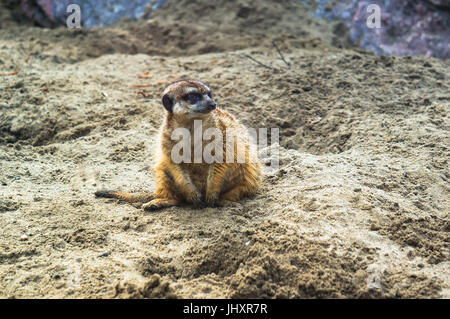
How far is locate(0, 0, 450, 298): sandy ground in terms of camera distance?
2355mm

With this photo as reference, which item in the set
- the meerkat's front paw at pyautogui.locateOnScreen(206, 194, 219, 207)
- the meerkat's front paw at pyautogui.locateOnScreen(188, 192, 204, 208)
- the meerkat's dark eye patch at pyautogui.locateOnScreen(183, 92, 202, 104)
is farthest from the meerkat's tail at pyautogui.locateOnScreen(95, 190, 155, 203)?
the meerkat's dark eye patch at pyautogui.locateOnScreen(183, 92, 202, 104)

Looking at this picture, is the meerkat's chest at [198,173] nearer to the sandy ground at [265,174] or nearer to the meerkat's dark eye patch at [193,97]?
the sandy ground at [265,174]

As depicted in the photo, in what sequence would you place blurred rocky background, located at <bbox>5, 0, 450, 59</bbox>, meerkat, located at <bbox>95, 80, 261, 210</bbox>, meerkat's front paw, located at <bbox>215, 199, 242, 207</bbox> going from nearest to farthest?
meerkat, located at <bbox>95, 80, 261, 210</bbox>
meerkat's front paw, located at <bbox>215, 199, 242, 207</bbox>
blurred rocky background, located at <bbox>5, 0, 450, 59</bbox>

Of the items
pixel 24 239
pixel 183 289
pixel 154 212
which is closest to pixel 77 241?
pixel 24 239

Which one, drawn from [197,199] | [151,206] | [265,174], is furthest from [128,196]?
[265,174]

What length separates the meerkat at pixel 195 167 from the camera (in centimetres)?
307

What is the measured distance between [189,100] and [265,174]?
105 cm

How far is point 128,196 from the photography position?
3369 millimetres

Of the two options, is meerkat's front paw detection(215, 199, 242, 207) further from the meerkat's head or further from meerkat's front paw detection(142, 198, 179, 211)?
the meerkat's head

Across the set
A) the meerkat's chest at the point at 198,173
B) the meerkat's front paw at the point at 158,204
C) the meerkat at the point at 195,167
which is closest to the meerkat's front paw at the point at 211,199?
the meerkat at the point at 195,167

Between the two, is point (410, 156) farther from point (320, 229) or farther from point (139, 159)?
point (139, 159)

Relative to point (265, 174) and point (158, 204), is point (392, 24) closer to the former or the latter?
point (265, 174)

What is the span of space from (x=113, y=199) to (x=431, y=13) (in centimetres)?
550

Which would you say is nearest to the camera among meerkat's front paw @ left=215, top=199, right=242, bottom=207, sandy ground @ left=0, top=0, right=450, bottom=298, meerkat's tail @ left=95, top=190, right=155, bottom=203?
sandy ground @ left=0, top=0, right=450, bottom=298
